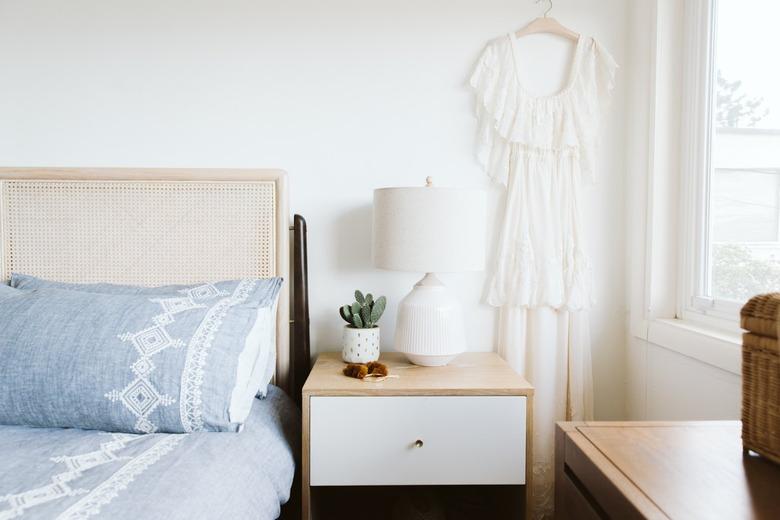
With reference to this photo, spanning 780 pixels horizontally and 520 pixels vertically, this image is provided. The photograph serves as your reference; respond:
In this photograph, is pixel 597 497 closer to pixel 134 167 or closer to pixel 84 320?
pixel 84 320

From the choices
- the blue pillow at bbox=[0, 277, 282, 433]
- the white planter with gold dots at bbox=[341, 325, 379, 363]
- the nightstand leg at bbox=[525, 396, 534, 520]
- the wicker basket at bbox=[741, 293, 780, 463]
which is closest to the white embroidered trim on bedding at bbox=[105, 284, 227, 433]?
the blue pillow at bbox=[0, 277, 282, 433]

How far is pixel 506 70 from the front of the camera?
190 centimetres

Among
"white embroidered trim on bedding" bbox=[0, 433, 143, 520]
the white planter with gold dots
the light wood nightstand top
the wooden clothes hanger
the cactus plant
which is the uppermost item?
the wooden clothes hanger

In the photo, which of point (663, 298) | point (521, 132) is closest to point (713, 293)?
point (663, 298)

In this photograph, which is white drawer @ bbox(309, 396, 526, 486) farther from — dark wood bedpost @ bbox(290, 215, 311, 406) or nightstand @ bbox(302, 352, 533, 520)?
dark wood bedpost @ bbox(290, 215, 311, 406)

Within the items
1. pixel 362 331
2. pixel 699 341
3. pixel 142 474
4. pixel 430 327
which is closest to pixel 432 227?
pixel 430 327

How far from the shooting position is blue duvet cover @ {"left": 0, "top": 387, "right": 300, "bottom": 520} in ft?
3.10

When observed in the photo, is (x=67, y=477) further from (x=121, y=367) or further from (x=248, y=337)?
(x=248, y=337)

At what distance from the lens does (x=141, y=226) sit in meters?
1.84

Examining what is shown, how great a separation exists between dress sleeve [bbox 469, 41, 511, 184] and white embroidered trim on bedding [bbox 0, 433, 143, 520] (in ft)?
4.66

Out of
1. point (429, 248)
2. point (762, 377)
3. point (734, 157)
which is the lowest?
point (762, 377)

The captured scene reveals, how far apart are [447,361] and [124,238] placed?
3.95ft

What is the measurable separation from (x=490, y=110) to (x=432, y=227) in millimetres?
601

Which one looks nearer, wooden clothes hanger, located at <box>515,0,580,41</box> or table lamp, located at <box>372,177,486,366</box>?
table lamp, located at <box>372,177,486,366</box>
